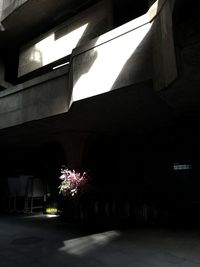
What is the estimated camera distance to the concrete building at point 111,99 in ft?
20.2

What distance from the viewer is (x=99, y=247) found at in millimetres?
6680

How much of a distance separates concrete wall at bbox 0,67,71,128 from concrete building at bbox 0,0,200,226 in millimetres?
45

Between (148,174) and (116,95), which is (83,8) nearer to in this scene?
(116,95)

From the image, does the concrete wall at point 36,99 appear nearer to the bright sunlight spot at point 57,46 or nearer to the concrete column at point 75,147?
the bright sunlight spot at point 57,46

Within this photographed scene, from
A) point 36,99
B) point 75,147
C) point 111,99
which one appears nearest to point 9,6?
point 36,99

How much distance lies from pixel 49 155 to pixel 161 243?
410 inches

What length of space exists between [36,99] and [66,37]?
348 cm

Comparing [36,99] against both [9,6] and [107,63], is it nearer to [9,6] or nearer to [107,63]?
[107,63]

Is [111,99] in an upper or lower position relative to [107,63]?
lower

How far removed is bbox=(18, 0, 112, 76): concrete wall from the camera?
32.7ft

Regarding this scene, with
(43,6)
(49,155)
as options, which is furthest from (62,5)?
(49,155)

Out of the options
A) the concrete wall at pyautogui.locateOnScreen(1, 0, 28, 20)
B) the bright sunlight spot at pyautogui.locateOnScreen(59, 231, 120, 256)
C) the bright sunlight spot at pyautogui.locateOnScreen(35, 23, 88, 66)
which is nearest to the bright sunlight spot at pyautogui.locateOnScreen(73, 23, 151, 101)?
the bright sunlight spot at pyautogui.locateOnScreen(35, 23, 88, 66)

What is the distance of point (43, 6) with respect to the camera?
10578 millimetres

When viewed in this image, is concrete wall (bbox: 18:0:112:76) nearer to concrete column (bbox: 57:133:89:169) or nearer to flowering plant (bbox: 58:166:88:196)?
concrete column (bbox: 57:133:89:169)
